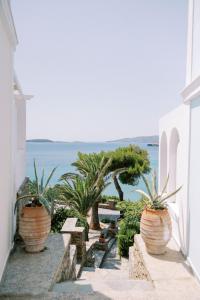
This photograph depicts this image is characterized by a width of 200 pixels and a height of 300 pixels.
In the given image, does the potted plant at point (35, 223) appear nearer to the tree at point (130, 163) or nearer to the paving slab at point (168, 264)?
the paving slab at point (168, 264)

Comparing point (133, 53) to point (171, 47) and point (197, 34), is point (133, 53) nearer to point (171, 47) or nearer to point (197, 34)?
point (171, 47)

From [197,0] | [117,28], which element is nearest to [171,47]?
[117,28]

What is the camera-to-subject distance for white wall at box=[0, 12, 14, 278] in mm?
4996

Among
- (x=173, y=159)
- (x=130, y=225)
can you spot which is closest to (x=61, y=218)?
(x=130, y=225)

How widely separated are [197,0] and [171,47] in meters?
4.12

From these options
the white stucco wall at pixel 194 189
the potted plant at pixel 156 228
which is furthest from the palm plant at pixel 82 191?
the white stucco wall at pixel 194 189

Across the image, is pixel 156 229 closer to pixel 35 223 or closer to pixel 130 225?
pixel 35 223

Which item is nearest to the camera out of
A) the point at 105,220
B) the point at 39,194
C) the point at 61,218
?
the point at 39,194

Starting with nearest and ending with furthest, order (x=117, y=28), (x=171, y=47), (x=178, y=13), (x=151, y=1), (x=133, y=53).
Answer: (x=178, y=13) → (x=151, y=1) → (x=171, y=47) → (x=117, y=28) → (x=133, y=53)

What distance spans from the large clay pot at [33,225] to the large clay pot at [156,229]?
6.89 ft

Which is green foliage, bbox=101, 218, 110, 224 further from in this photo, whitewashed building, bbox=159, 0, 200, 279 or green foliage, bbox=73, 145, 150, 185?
whitewashed building, bbox=159, 0, 200, 279

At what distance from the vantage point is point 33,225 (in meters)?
5.96

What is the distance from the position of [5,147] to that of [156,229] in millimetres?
3468

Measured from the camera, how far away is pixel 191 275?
221 inches
